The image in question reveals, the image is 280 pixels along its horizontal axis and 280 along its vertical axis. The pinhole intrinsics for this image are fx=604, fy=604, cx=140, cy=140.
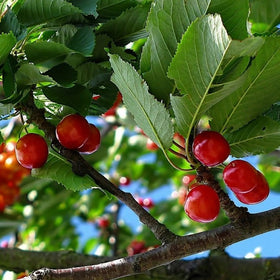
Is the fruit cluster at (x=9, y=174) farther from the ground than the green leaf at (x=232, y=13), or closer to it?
closer to it

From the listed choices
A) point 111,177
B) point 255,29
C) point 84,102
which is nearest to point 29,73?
point 84,102

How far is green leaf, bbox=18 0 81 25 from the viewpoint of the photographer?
149cm

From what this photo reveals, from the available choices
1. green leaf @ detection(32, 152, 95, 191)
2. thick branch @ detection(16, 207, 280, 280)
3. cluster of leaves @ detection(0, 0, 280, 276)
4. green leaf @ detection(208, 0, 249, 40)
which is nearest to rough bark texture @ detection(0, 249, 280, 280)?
green leaf @ detection(32, 152, 95, 191)

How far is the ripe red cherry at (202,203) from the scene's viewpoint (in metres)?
1.40

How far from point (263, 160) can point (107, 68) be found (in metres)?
2.36

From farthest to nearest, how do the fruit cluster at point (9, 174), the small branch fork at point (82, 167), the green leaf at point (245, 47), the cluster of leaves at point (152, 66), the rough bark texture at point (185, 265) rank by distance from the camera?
the fruit cluster at point (9, 174)
the rough bark texture at point (185, 265)
the small branch fork at point (82, 167)
the cluster of leaves at point (152, 66)
the green leaf at point (245, 47)

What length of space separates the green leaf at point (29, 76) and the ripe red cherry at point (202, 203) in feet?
1.40

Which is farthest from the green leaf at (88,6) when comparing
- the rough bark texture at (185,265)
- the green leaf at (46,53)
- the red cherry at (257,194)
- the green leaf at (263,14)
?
the rough bark texture at (185,265)

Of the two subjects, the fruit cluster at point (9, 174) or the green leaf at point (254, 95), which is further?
the fruit cluster at point (9, 174)

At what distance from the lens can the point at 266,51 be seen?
50.1 inches

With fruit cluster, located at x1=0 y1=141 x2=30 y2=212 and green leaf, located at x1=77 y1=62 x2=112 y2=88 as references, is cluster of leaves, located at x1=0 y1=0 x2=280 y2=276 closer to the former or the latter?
green leaf, located at x1=77 y1=62 x2=112 y2=88

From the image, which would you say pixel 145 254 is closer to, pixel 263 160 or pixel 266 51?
pixel 266 51

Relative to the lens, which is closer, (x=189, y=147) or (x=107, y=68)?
(x=189, y=147)

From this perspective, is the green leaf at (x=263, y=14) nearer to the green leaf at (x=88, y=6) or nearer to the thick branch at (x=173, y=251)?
the green leaf at (x=88, y=6)
